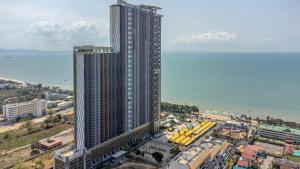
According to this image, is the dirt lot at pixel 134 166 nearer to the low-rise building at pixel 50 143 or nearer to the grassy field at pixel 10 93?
the low-rise building at pixel 50 143

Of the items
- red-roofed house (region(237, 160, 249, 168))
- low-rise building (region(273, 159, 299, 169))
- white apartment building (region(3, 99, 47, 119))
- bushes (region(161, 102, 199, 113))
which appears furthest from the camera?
bushes (region(161, 102, 199, 113))

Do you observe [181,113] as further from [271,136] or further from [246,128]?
[271,136]

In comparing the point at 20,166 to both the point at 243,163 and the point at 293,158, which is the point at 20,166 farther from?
the point at 293,158

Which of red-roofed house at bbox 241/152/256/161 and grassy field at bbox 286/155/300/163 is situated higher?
red-roofed house at bbox 241/152/256/161

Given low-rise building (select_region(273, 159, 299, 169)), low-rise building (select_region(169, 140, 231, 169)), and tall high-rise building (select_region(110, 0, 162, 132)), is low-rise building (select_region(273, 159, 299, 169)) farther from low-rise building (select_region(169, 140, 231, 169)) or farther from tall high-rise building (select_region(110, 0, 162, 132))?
tall high-rise building (select_region(110, 0, 162, 132))

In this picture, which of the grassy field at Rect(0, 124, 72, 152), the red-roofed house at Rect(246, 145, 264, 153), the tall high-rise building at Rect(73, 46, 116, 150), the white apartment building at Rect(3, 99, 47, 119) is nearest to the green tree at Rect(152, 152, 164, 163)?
the tall high-rise building at Rect(73, 46, 116, 150)

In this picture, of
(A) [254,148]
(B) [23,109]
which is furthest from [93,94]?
(B) [23,109]
